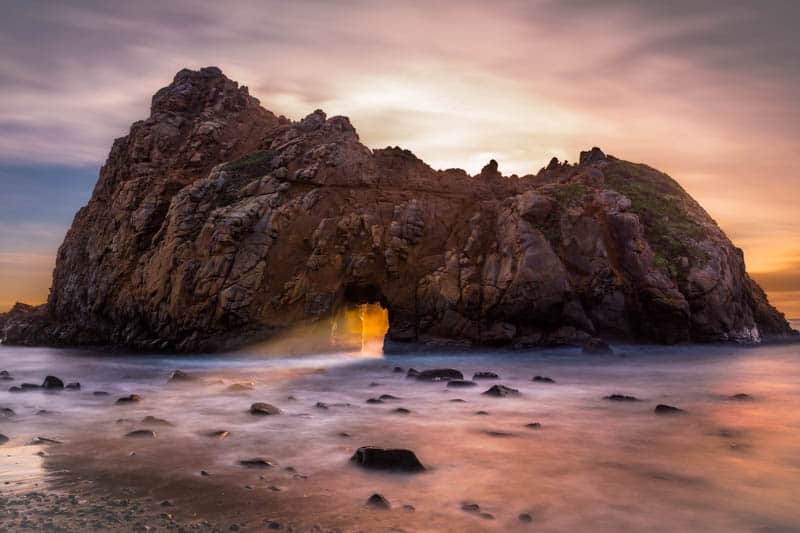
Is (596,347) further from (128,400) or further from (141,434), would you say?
(141,434)

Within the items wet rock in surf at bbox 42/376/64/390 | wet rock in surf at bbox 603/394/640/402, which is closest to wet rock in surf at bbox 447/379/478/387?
wet rock in surf at bbox 603/394/640/402

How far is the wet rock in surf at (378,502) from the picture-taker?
6.21 meters

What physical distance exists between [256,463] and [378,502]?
2.38 meters

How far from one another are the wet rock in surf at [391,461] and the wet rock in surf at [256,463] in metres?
1.24

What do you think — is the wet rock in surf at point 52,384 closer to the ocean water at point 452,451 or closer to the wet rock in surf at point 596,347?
the ocean water at point 452,451

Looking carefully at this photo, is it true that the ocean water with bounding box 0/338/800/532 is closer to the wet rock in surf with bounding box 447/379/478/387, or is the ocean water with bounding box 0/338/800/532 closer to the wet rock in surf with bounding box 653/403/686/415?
the wet rock in surf with bounding box 653/403/686/415

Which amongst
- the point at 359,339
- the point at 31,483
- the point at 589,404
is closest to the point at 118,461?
the point at 31,483

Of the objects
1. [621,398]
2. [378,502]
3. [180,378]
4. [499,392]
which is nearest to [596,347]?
[621,398]

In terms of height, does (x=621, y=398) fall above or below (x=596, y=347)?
below

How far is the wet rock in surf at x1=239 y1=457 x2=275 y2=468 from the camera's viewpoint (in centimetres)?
782

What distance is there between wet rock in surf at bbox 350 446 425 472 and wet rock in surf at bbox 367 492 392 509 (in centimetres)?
119

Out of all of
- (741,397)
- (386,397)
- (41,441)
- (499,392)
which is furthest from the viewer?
(386,397)

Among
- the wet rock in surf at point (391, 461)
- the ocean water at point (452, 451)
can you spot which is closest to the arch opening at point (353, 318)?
the ocean water at point (452, 451)

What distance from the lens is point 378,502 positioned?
6.26m
